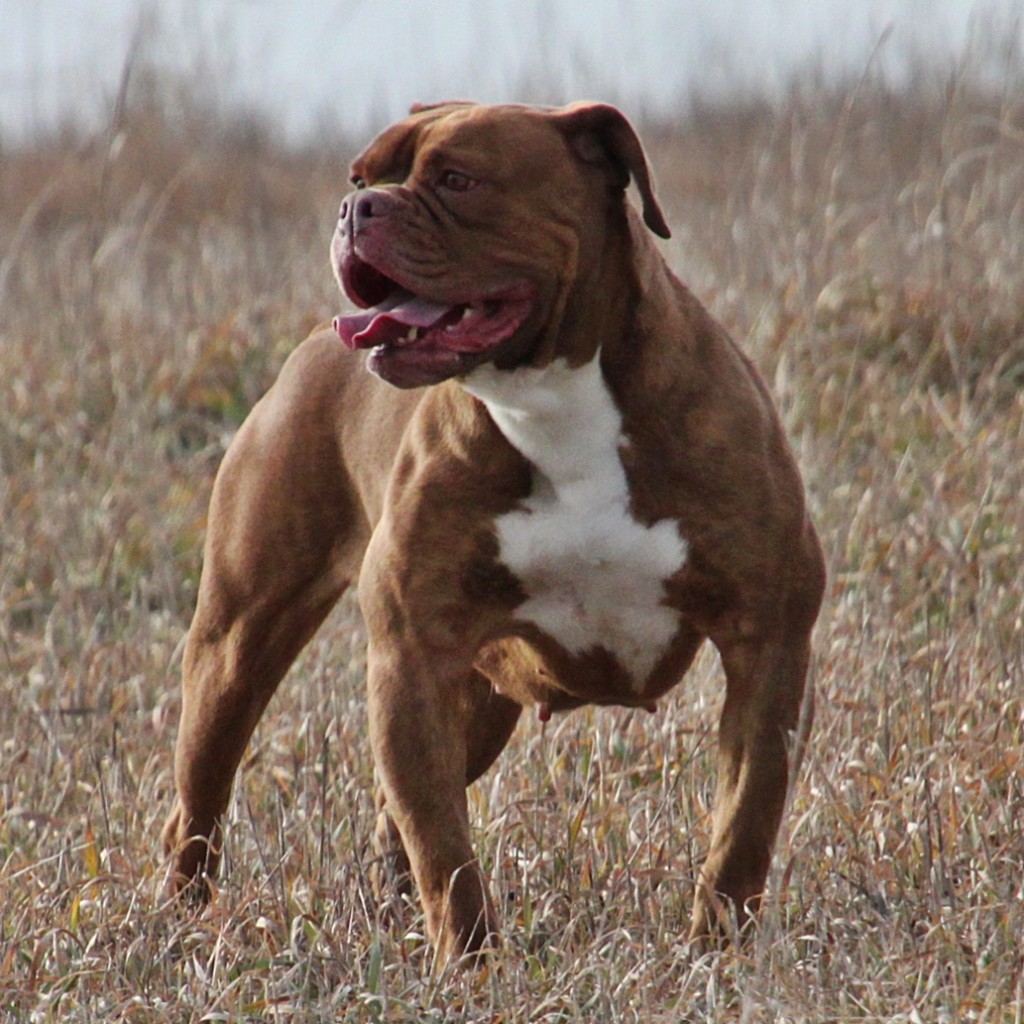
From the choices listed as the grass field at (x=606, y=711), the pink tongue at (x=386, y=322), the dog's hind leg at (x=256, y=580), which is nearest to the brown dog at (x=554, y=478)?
the pink tongue at (x=386, y=322)

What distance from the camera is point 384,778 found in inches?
147

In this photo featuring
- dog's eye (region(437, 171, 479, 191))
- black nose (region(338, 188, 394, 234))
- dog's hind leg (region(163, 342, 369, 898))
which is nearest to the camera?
black nose (region(338, 188, 394, 234))

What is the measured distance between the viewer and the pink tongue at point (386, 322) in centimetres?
352

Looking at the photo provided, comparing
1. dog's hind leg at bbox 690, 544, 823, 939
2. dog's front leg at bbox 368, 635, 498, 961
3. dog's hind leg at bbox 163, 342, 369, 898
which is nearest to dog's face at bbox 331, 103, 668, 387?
dog's front leg at bbox 368, 635, 498, 961

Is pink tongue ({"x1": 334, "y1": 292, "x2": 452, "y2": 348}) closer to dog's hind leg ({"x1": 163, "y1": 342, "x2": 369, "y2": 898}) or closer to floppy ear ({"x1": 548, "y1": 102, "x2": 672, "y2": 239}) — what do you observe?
floppy ear ({"x1": 548, "y1": 102, "x2": 672, "y2": 239})

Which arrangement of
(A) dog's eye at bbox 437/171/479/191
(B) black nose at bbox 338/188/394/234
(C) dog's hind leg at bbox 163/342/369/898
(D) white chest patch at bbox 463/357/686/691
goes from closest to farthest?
(B) black nose at bbox 338/188/394/234, (A) dog's eye at bbox 437/171/479/191, (D) white chest patch at bbox 463/357/686/691, (C) dog's hind leg at bbox 163/342/369/898

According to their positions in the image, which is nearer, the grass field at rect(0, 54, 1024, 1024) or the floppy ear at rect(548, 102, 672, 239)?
the grass field at rect(0, 54, 1024, 1024)

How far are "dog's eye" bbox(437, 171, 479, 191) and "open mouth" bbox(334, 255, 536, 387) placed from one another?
0.19m

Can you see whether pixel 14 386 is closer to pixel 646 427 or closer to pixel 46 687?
pixel 46 687

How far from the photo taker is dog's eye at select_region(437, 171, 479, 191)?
3.54 meters

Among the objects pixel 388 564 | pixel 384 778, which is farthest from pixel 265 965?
pixel 388 564

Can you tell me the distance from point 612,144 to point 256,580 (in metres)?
1.36

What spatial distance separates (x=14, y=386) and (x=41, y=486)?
1.04 m

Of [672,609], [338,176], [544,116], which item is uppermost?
[544,116]
